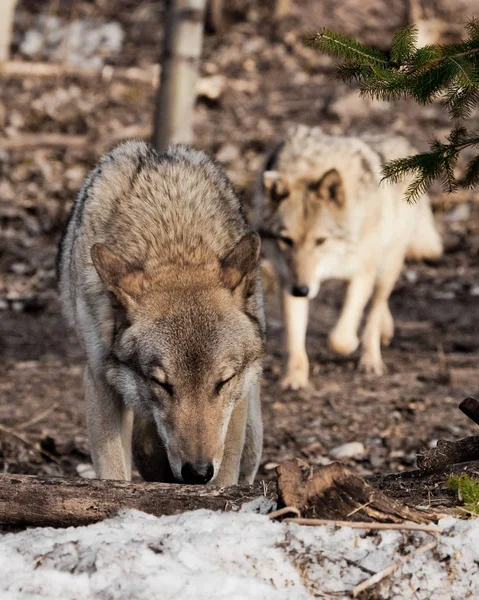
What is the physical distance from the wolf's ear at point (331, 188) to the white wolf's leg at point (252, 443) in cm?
370

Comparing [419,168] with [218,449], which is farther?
[419,168]

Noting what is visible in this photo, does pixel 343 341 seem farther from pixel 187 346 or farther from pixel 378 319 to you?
pixel 187 346

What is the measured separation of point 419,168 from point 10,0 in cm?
1414

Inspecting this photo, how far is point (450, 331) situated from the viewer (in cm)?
946

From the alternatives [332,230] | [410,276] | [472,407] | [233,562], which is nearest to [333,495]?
[233,562]

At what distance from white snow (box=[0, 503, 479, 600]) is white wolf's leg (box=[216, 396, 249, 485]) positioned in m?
1.50

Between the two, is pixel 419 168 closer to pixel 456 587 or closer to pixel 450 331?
pixel 456 587

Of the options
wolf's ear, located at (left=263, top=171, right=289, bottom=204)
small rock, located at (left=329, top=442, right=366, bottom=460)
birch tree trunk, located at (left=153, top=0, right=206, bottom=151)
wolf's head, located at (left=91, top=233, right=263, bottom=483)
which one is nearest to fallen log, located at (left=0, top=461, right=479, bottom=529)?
wolf's head, located at (left=91, top=233, right=263, bottom=483)

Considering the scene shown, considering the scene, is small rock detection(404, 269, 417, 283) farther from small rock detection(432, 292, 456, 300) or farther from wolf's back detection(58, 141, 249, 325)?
wolf's back detection(58, 141, 249, 325)

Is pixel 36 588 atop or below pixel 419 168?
below

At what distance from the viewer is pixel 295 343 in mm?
8367

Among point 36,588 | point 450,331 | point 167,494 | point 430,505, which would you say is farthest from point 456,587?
point 450,331

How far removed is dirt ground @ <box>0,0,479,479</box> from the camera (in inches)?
264

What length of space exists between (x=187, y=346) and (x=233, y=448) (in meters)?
0.93
